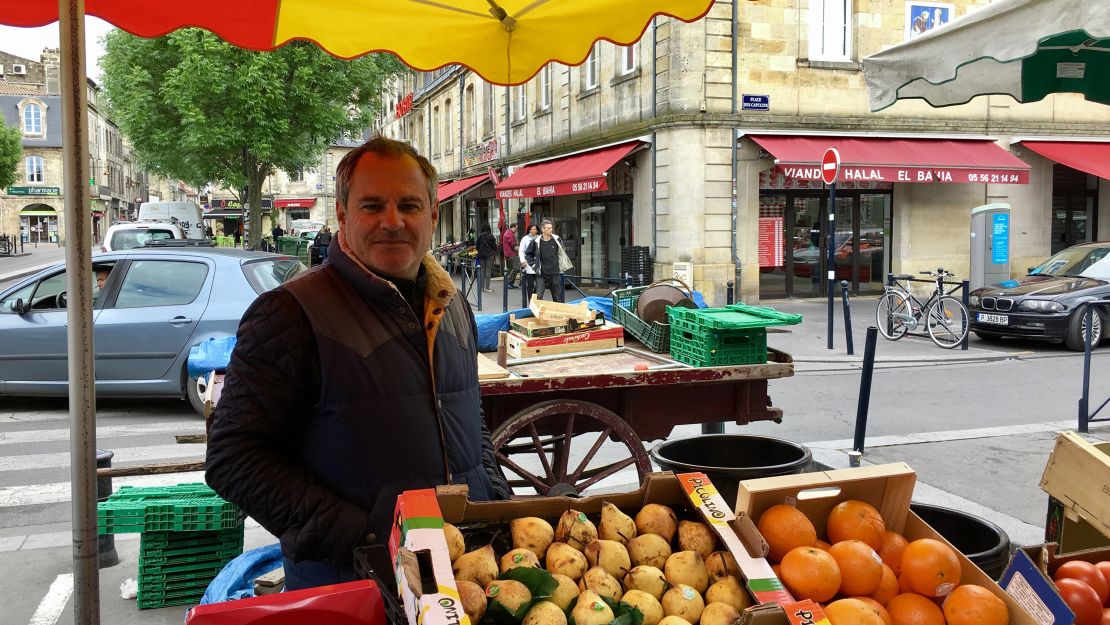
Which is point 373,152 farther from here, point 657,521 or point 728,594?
point 728,594

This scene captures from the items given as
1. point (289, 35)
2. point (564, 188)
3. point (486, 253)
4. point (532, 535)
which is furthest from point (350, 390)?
point (486, 253)

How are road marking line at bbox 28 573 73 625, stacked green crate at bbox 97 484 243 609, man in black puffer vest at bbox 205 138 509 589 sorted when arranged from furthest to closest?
→ 1. road marking line at bbox 28 573 73 625
2. stacked green crate at bbox 97 484 243 609
3. man in black puffer vest at bbox 205 138 509 589

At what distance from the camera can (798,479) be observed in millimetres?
2234

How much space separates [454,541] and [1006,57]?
320 cm

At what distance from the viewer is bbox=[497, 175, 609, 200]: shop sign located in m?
19.0

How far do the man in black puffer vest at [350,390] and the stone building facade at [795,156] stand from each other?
15.7 meters

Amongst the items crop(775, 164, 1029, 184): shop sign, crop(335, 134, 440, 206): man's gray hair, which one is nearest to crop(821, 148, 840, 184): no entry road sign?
crop(775, 164, 1029, 184): shop sign

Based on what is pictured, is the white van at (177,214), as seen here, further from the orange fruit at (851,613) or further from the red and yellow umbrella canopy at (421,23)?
the orange fruit at (851,613)

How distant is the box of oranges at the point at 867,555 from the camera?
190 cm

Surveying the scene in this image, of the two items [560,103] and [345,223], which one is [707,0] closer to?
[345,223]

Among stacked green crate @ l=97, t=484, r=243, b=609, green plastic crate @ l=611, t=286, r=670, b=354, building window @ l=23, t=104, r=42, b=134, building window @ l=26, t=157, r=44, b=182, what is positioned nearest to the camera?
stacked green crate @ l=97, t=484, r=243, b=609

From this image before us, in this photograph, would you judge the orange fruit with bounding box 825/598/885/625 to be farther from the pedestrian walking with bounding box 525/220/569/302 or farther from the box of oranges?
the pedestrian walking with bounding box 525/220/569/302

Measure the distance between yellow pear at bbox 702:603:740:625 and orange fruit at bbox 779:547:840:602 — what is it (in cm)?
20

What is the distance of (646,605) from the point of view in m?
1.85
